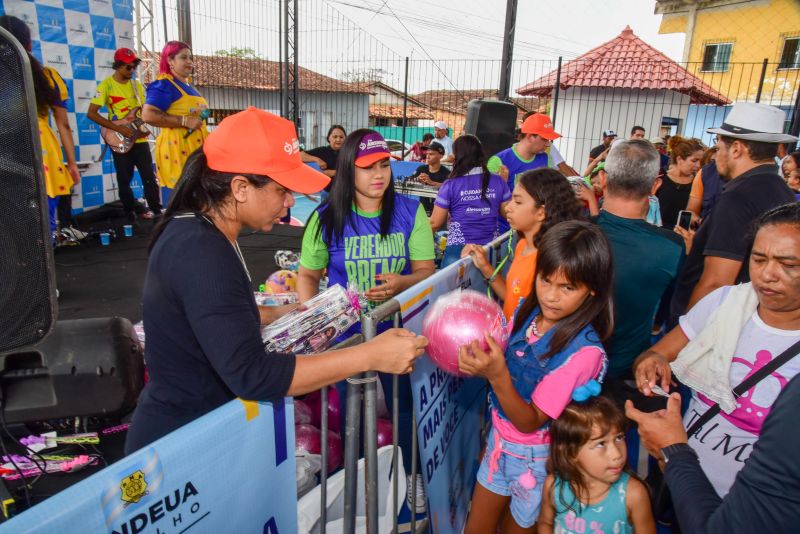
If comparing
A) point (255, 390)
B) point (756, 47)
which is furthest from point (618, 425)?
point (756, 47)

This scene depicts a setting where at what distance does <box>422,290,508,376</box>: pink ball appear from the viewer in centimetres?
177

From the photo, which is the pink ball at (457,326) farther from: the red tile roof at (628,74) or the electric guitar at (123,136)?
the red tile roof at (628,74)

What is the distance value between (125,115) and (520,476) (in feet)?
22.4

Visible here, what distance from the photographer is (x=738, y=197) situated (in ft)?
8.37

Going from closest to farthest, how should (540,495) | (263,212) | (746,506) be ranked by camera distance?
(746,506), (263,212), (540,495)

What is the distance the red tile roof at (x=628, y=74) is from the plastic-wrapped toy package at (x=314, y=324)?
1442cm

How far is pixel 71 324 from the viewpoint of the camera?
5.86 feet

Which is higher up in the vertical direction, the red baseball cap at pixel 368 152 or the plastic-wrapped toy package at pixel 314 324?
the red baseball cap at pixel 368 152

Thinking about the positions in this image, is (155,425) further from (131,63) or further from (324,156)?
(324,156)

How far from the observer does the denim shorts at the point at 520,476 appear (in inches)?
75.1

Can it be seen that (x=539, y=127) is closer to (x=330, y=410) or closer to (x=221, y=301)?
(x=330, y=410)

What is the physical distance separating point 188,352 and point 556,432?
4.29 ft

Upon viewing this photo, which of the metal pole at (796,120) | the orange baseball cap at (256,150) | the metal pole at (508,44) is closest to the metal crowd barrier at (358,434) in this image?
the orange baseball cap at (256,150)

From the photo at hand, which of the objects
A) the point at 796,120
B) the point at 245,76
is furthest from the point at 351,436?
the point at 245,76
